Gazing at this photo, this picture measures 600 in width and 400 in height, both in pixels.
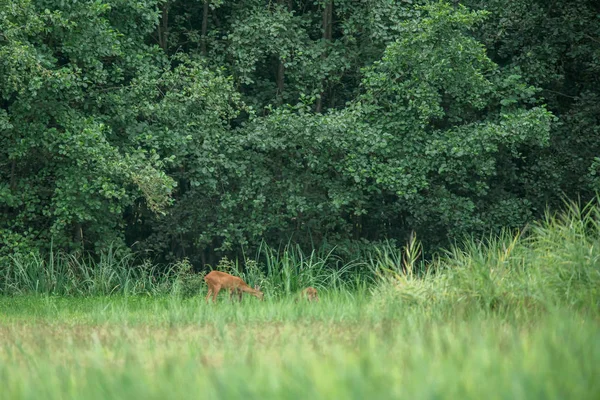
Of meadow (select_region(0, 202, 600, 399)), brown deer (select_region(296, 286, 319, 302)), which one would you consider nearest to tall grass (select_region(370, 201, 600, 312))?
meadow (select_region(0, 202, 600, 399))

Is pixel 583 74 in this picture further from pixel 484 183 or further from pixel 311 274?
pixel 311 274

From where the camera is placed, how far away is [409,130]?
14227 millimetres

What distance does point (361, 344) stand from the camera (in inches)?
201

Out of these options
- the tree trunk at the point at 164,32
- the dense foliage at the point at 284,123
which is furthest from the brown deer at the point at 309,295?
the tree trunk at the point at 164,32

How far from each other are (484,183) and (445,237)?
5.81 feet

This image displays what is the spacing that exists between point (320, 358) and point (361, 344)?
63 centimetres

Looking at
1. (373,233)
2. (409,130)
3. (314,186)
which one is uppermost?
(409,130)

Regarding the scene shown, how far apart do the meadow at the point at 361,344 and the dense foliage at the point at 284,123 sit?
3576mm

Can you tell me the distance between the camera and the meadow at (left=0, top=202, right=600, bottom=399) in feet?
12.3

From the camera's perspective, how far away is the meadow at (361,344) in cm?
375

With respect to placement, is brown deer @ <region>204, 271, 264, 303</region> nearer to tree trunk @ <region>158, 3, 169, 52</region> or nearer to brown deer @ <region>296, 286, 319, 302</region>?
brown deer @ <region>296, 286, 319, 302</region>

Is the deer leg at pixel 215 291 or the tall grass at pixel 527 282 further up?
the tall grass at pixel 527 282

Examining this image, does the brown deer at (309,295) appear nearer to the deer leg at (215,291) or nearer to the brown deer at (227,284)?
the brown deer at (227,284)

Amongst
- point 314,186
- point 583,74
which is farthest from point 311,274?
point 583,74
